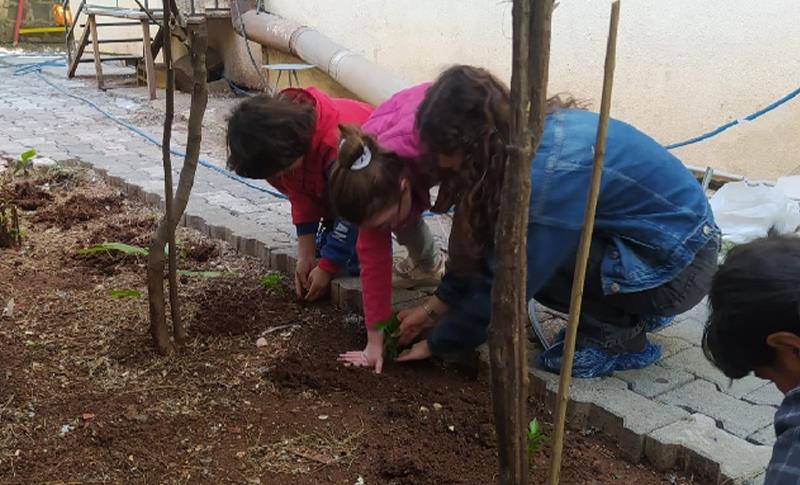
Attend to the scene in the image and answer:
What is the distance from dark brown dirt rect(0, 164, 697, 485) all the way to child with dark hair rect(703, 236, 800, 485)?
647 mm

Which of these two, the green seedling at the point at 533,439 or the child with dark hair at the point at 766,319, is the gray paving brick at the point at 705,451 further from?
the child with dark hair at the point at 766,319

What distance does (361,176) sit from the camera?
7.14 ft

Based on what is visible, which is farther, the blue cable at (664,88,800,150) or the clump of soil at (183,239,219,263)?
the blue cable at (664,88,800,150)

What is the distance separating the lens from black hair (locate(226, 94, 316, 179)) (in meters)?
2.66

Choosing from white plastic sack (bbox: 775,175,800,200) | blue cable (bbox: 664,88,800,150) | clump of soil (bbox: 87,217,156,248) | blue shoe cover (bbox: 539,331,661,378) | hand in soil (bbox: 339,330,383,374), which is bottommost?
clump of soil (bbox: 87,217,156,248)

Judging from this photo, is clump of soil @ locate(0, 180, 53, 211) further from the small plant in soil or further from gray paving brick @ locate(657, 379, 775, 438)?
gray paving brick @ locate(657, 379, 775, 438)

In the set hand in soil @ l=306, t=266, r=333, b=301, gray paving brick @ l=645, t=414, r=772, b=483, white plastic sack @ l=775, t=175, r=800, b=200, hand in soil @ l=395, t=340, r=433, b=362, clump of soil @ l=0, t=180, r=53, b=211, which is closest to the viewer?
gray paving brick @ l=645, t=414, r=772, b=483

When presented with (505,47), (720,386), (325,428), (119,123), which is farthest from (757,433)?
(119,123)

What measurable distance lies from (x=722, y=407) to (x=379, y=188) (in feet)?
3.70

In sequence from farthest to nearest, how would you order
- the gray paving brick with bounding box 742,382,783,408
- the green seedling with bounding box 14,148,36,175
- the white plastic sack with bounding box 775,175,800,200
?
the green seedling with bounding box 14,148,36,175, the white plastic sack with bounding box 775,175,800,200, the gray paving brick with bounding box 742,382,783,408

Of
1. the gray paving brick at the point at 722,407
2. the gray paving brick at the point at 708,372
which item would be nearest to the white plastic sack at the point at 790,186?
the gray paving brick at the point at 708,372

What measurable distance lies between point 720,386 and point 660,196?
600mm

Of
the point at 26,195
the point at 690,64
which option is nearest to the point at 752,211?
the point at 690,64

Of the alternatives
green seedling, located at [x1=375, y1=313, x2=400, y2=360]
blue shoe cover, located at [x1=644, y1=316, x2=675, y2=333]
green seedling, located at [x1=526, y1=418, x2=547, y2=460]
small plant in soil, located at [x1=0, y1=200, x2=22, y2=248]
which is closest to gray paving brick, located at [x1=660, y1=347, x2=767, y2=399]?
blue shoe cover, located at [x1=644, y1=316, x2=675, y2=333]
